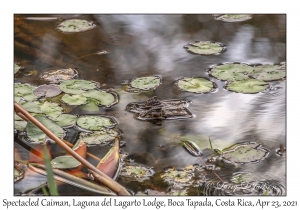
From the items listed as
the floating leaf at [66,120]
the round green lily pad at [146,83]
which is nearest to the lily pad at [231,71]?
the round green lily pad at [146,83]

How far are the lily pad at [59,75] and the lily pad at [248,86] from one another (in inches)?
42.4

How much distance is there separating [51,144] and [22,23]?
1.96 m

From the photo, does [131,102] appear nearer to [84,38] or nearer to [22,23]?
[84,38]

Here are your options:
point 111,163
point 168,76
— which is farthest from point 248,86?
point 111,163

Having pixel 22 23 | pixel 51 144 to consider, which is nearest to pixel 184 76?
pixel 51 144

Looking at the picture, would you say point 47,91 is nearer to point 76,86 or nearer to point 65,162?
point 76,86

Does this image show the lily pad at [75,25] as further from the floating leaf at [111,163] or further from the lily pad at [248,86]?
the floating leaf at [111,163]

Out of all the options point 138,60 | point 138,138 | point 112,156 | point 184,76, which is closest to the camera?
point 112,156

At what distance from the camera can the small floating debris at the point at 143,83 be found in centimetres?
304

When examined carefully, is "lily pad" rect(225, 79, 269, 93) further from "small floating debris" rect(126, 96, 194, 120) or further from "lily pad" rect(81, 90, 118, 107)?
"lily pad" rect(81, 90, 118, 107)

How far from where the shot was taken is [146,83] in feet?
10.1

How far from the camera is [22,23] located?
4.12 m

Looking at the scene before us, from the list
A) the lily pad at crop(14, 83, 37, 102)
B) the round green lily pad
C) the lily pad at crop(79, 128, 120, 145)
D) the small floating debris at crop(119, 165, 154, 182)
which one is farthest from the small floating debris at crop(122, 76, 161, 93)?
the small floating debris at crop(119, 165, 154, 182)
